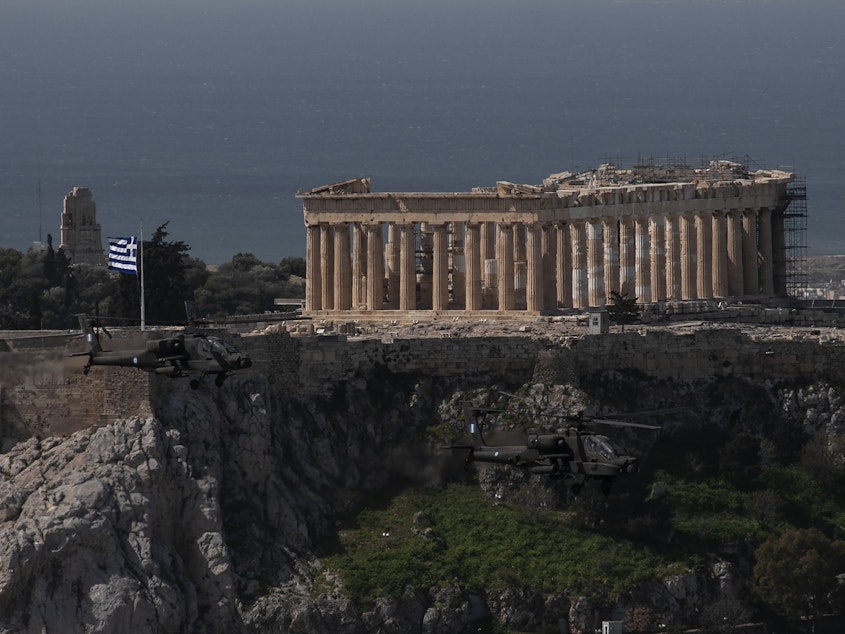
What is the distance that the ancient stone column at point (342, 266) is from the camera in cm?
12469

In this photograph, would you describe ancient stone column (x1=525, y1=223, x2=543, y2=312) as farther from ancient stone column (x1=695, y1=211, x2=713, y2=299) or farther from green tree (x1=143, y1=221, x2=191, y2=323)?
green tree (x1=143, y1=221, x2=191, y2=323)

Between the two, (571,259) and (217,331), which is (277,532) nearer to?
(217,331)

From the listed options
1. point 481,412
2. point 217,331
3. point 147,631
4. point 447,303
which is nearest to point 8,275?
point 447,303

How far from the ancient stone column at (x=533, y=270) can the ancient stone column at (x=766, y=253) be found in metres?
14.1

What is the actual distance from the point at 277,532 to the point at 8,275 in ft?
156

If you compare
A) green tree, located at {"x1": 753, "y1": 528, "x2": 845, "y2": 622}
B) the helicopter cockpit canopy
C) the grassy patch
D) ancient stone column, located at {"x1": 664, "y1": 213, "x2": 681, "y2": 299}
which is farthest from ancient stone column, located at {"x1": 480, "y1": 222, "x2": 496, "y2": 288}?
the helicopter cockpit canopy

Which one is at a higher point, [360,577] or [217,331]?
[217,331]

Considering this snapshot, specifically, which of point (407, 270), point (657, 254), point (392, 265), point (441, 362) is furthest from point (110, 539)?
point (657, 254)

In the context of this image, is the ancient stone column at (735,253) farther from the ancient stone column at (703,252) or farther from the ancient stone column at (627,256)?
the ancient stone column at (627,256)

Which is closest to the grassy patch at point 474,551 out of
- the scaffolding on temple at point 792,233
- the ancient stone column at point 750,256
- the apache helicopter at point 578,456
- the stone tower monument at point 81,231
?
the apache helicopter at point 578,456

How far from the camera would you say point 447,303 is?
123 m

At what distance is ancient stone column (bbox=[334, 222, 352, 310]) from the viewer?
12469cm

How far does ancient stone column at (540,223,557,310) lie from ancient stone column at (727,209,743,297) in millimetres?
9398

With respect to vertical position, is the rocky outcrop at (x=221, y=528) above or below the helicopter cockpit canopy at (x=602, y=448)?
below
